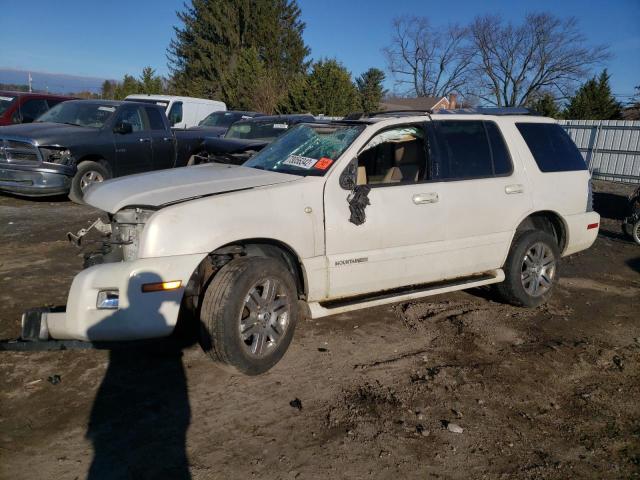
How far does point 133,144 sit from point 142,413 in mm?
8259

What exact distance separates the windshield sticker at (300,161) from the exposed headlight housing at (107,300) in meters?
1.79

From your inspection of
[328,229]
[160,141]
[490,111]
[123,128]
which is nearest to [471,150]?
[490,111]

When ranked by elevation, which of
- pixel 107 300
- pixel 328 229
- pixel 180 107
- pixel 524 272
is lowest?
pixel 524 272

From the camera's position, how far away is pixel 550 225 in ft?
18.8

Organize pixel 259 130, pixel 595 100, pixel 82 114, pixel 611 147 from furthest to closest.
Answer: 1. pixel 595 100
2. pixel 611 147
3. pixel 259 130
4. pixel 82 114

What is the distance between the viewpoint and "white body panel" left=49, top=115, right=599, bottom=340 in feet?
11.3

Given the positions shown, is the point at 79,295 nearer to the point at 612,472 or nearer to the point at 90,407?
the point at 90,407

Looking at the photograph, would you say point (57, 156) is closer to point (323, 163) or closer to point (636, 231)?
point (323, 163)

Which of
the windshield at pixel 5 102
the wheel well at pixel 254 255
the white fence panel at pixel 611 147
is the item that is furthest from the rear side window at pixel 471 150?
the white fence panel at pixel 611 147

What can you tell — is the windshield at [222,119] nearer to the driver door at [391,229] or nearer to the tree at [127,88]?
the driver door at [391,229]

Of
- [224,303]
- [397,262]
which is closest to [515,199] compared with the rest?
[397,262]

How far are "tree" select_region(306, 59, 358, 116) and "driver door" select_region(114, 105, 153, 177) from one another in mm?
16375

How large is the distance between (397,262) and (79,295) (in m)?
2.44

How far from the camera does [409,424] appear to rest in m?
3.33
